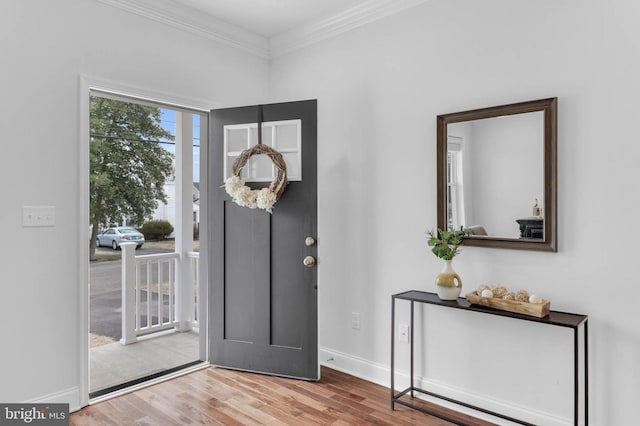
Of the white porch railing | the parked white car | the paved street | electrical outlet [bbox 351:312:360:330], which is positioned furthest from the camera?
the parked white car

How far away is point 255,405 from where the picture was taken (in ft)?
8.48

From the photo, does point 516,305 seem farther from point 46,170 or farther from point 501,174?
point 46,170

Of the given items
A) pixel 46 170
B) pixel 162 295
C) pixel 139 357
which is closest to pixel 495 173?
pixel 46 170

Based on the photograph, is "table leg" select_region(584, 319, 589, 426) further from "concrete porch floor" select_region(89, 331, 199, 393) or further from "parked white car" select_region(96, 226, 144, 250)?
"parked white car" select_region(96, 226, 144, 250)

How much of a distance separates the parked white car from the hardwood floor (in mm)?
2421

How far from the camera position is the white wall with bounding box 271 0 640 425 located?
2.02 m

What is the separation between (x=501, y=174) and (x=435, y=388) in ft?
4.73

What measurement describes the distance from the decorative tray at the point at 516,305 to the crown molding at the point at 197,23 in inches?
107

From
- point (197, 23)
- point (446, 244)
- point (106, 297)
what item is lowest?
point (106, 297)

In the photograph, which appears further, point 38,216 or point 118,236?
point 118,236

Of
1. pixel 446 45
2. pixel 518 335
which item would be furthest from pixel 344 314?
pixel 446 45

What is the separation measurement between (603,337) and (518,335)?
0.41 meters

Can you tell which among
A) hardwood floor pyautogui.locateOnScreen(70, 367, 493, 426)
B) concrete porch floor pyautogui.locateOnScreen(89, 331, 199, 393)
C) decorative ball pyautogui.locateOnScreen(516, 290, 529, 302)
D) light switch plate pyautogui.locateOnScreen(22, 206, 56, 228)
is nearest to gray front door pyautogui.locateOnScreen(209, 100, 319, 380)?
hardwood floor pyautogui.locateOnScreen(70, 367, 493, 426)

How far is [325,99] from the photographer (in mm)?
3295
